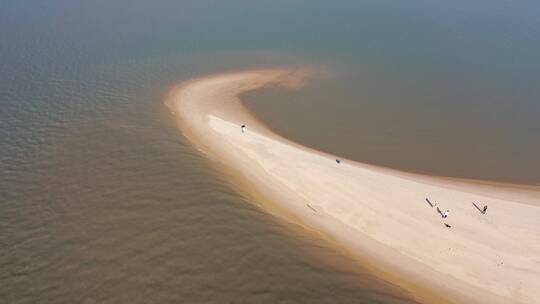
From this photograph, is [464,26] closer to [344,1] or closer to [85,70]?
[344,1]

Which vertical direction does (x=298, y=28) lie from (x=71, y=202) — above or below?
above

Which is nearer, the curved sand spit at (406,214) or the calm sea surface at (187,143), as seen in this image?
the calm sea surface at (187,143)

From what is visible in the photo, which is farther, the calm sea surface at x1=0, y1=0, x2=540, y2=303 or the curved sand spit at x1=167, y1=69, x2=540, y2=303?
the curved sand spit at x1=167, y1=69, x2=540, y2=303

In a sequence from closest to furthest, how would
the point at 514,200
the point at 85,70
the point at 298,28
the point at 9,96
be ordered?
the point at 514,200, the point at 9,96, the point at 85,70, the point at 298,28

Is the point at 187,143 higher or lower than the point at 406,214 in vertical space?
lower

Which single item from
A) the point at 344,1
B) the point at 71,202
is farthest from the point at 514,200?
the point at 344,1
